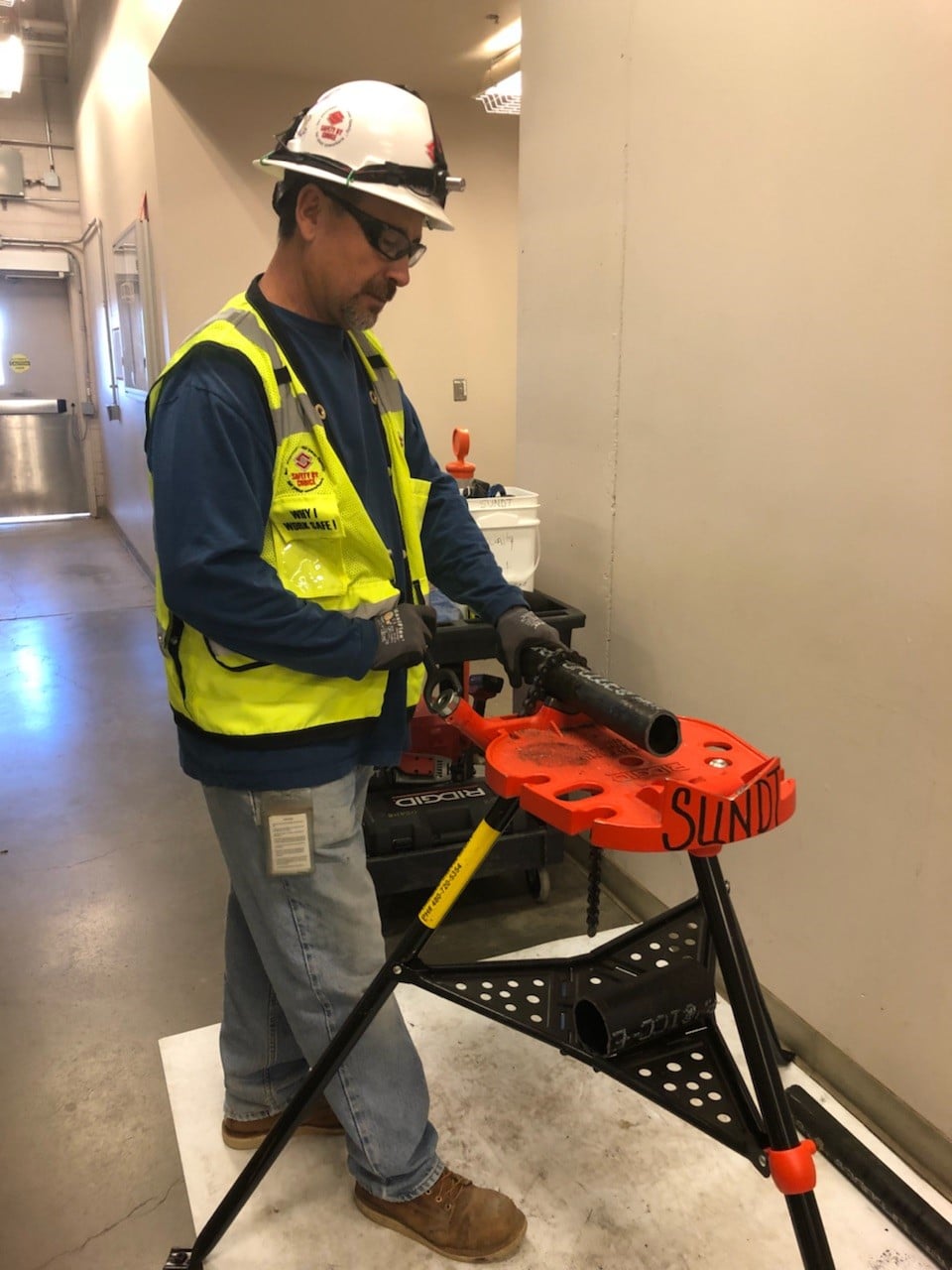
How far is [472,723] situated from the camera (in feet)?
4.11

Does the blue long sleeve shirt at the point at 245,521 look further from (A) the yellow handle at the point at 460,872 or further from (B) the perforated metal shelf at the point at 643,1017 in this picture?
(B) the perforated metal shelf at the point at 643,1017

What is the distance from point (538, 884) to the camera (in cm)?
244

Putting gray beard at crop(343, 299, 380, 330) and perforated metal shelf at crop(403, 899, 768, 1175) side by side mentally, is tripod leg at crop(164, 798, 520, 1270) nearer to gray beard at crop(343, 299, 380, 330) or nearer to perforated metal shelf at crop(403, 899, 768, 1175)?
perforated metal shelf at crop(403, 899, 768, 1175)

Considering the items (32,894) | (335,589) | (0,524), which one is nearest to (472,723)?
(335,589)

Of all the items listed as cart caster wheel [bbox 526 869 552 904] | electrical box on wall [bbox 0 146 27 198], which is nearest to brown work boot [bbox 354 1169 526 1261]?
cart caster wheel [bbox 526 869 552 904]

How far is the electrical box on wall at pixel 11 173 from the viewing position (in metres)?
7.43

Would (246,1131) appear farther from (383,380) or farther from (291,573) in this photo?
(383,380)

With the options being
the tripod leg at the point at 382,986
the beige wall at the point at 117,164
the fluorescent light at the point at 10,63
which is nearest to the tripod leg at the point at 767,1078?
the tripod leg at the point at 382,986

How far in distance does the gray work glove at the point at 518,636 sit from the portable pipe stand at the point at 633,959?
0.12 feet

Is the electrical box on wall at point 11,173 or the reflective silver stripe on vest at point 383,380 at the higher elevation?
the electrical box on wall at point 11,173

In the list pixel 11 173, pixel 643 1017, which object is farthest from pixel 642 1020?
pixel 11 173

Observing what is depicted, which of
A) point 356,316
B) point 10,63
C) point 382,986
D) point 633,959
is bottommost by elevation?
point 633,959

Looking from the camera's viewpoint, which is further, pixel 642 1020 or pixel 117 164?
pixel 117 164

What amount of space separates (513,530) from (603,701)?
1351mm
